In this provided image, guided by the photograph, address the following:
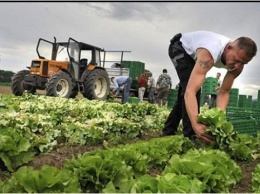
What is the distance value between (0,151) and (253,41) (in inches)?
106

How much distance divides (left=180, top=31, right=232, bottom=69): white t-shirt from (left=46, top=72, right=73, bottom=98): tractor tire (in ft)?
26.0

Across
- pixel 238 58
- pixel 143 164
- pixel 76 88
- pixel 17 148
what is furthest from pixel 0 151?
pixel 76 88

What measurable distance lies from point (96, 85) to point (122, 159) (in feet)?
38.5

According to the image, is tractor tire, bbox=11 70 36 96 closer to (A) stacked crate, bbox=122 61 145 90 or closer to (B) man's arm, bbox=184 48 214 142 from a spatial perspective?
(A) stacked crate, bbox=122 61 145 90

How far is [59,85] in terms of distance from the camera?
12.9 metres

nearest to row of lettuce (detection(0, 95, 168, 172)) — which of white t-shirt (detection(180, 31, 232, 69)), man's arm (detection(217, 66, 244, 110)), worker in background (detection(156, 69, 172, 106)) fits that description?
man's arm (detection(217, 66, 244, 110))

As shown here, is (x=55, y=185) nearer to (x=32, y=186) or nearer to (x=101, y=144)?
(x=32, y=186)

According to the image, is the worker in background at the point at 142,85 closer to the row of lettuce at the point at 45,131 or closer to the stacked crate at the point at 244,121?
the row of lettuce at the point at 45,131

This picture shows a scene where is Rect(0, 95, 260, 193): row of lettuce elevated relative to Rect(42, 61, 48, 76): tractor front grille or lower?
lower

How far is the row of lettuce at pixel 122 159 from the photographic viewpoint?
2244 millimetres

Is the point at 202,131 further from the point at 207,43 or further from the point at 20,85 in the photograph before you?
the point at 20,85

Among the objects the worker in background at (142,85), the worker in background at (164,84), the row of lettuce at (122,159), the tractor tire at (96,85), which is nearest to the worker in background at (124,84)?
the tractor tire at (96,85)

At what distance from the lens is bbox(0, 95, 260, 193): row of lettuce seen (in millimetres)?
2244

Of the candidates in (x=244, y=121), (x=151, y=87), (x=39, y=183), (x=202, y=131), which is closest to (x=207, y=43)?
(x=202, y=131)
